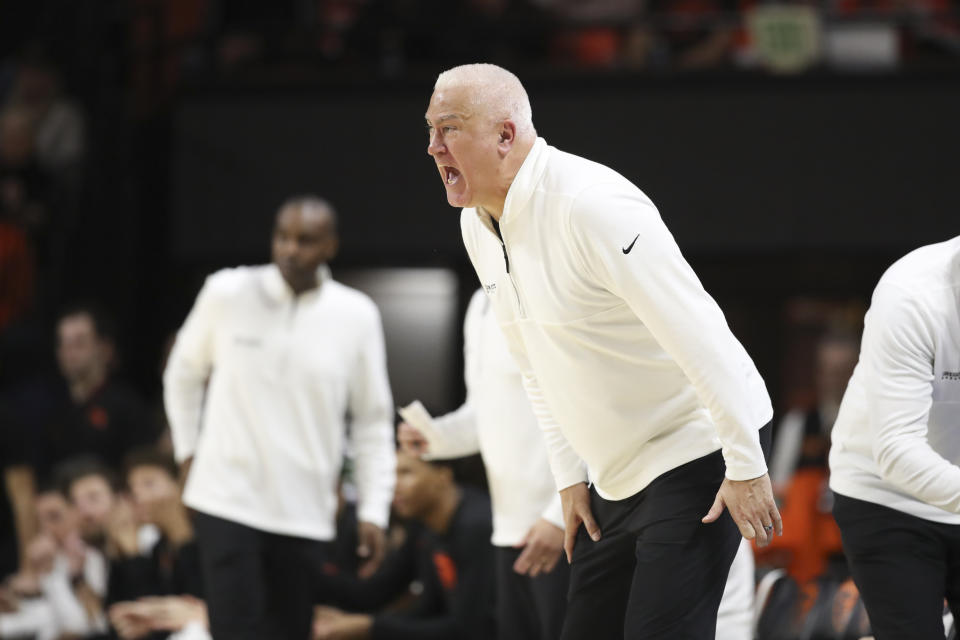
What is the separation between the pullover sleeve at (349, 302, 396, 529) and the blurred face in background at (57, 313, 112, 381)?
2.47m

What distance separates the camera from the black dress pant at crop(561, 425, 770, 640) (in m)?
2.95

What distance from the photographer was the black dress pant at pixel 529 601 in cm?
402

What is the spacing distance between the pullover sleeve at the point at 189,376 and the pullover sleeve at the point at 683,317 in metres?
2.26

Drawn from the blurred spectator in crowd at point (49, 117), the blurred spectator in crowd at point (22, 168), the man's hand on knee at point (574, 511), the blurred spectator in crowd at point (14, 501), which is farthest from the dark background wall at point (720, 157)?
the man's hand on knee at point (574, 511)

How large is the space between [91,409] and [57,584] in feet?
2.90

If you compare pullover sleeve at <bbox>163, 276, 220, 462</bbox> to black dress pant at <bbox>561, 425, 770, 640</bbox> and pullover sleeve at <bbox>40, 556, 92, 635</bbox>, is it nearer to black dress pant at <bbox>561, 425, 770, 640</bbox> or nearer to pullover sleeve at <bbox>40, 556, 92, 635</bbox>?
pullover sleeve at <bbox>40, 556, 92, 635</bbox>

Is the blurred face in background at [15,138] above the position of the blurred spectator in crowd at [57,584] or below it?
above

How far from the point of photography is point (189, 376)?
4871mm

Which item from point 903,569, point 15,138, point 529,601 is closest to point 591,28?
point 15,138

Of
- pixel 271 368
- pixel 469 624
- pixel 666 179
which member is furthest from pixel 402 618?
pixel 666 179

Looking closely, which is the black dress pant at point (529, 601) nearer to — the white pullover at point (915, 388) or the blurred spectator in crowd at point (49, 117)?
the white pullover at point (915, 388)

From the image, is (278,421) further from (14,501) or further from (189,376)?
(14,501)

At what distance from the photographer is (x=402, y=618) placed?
16.7ft

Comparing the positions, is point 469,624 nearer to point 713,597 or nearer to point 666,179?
point 713,597
